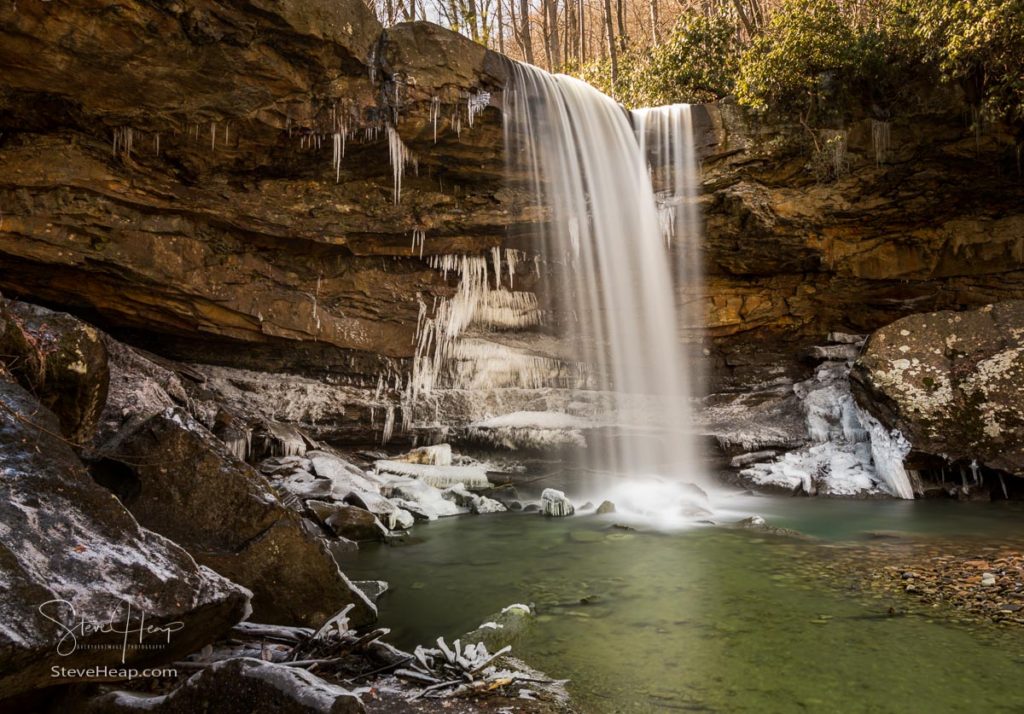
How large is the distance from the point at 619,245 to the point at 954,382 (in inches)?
246

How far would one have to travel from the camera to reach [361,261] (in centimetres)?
1203

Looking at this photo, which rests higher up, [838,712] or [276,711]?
[276,711]

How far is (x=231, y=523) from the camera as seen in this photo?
13.6 feet

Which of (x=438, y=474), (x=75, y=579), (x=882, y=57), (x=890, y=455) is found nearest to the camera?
(x=75, y=579)

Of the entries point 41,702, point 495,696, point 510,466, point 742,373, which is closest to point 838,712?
point 495,696

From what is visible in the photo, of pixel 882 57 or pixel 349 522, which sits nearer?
pixel 349 522

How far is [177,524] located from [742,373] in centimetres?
1267

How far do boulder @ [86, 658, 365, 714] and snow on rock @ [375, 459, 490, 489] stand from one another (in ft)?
26.0

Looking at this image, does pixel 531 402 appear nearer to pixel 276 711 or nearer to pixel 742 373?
pixel 742 373

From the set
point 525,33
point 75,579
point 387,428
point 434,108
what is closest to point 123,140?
point 434,108

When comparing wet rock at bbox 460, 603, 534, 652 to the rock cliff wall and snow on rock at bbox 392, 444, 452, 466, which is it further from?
the rock cliff wall

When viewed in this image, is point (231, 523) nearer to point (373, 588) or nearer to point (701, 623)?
point (373, 588)

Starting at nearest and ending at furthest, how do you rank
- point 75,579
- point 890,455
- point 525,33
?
1. point 75,579
2. point 890,455
3. point 525,33

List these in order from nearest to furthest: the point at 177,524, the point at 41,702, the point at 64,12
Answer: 1. the point at 41,702
2. the point at 177,524
3. the point at 64,12
